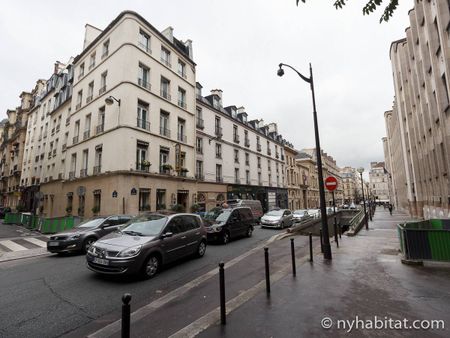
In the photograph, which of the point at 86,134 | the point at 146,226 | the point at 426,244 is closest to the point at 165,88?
the point at 86,134

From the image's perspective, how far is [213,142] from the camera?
89.9 ft

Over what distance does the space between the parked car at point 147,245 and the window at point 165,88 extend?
50.4 ft

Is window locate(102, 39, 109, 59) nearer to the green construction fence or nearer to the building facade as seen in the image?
the building facade

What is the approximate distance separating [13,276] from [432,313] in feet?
31.8

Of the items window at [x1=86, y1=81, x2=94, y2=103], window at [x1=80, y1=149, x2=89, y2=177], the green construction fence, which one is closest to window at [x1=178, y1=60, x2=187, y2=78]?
window at [x1=86, y1=81, x2=94, y2=103]

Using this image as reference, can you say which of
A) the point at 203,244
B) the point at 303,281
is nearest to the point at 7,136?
the point at 203,244

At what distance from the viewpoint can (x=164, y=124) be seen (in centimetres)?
2062

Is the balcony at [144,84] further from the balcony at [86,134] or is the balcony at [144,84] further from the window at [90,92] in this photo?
the balcony at [86,134]

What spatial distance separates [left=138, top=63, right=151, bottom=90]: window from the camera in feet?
61.9

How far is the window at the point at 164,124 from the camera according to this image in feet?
66.0

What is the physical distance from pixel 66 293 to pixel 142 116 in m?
15.4

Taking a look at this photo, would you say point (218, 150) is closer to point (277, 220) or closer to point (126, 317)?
point (277, 220)

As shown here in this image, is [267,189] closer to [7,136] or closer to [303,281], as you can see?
[303,281]

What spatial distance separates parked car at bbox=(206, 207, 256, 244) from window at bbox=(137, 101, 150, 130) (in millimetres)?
10039
